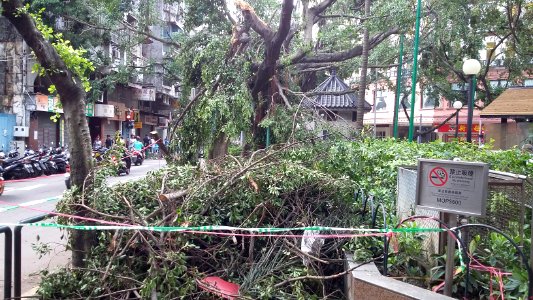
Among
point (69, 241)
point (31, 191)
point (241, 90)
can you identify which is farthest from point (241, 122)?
point (31, 191)

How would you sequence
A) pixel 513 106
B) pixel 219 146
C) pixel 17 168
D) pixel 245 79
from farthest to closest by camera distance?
pixel 17 168 → pixel 513 106 → pixel 219 146 → pixel 245 79

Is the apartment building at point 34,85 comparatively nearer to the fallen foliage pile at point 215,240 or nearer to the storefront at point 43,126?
the storefront at point 43,126

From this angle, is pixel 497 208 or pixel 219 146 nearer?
pixel 497 208

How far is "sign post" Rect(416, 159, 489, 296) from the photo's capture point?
3318 mm

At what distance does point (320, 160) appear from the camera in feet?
24.6

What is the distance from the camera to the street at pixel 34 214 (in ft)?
20.4

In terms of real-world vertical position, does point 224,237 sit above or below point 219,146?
below

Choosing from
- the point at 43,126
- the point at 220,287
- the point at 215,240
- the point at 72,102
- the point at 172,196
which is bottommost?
the point at 220,287

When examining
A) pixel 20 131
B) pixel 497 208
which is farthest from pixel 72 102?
pixel 20 131

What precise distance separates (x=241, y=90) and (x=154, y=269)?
616 cm

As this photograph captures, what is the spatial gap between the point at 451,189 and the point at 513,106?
14.7m

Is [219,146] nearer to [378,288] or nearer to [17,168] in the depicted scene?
[378,288]

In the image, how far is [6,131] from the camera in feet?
76.9

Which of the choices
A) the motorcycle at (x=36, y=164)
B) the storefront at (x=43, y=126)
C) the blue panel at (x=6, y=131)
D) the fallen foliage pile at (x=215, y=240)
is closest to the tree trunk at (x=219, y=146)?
the fallen foliage pile at (x=215, y=240)
